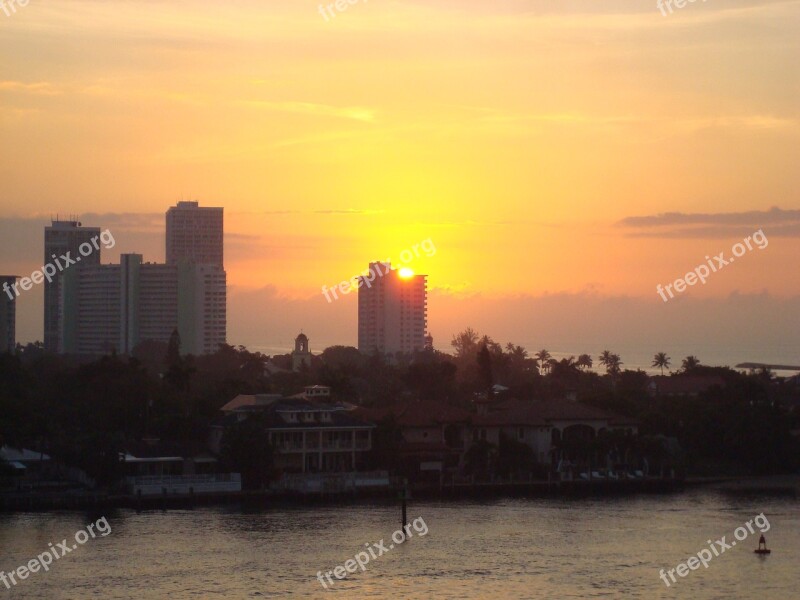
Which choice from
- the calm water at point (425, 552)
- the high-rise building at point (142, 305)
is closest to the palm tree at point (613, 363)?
the high-rise building at point (142, 305)

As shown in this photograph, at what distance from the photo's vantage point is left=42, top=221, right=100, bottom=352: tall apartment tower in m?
189

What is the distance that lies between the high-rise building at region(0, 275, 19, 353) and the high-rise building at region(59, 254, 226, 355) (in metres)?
10.6

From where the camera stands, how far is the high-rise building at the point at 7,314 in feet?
504

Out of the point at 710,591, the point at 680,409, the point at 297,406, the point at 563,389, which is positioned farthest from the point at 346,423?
the point at 563,389

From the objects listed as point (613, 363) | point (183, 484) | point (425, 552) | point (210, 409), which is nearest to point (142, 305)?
point (613, 363)

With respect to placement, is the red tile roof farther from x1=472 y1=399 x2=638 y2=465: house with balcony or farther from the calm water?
the calm water

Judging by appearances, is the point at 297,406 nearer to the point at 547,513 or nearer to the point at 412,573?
the point at 547,513

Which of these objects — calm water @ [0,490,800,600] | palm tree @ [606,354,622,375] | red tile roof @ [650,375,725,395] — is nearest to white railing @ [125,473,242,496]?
calm water @ [0,490,800,600]

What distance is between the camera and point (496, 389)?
9025 centimetres

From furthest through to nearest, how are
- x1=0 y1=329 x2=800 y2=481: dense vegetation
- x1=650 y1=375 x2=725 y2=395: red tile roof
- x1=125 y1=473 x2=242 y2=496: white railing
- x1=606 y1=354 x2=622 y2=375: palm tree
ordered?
1. x1=606 y1=354 x2=622 y2=375: palm tree
2. x1=650 y1=375 x2=725 y2=395: red tile roof
3. x1=0 y1=329 x2=800 y2=481: dense vegetation
4. x1=125 y1=473 x2=242 y2=496: white railing

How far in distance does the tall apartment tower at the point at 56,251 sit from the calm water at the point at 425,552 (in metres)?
141

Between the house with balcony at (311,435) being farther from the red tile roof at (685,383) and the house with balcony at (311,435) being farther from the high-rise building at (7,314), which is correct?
the high-rise building at (7,314)

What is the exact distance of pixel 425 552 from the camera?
143 feet

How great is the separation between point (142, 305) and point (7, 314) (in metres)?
17.4
